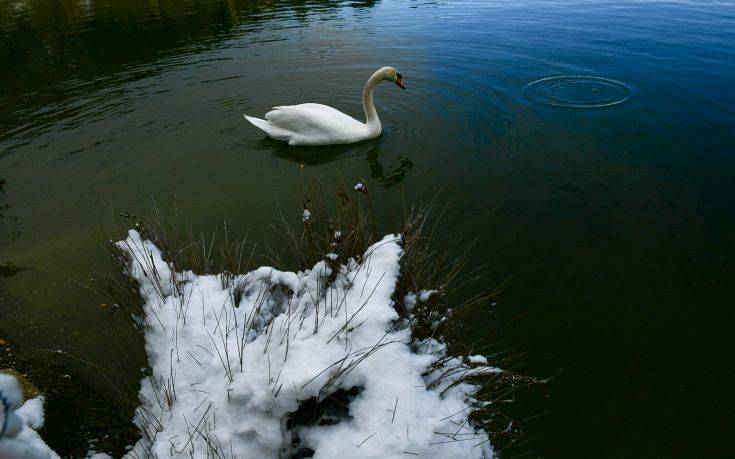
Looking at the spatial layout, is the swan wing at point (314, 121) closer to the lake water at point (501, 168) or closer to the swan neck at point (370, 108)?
the swan neck at point (370, 108)

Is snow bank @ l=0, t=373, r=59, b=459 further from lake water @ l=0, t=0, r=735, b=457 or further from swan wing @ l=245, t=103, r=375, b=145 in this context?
swan wing @ l=245, t=103, r=375, b=145

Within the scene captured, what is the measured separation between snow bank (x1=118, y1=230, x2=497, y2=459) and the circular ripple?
7384 millimetres

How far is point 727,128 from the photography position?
8.81m

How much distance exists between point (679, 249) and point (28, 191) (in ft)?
30.1

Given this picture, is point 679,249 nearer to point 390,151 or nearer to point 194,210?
point 390,151

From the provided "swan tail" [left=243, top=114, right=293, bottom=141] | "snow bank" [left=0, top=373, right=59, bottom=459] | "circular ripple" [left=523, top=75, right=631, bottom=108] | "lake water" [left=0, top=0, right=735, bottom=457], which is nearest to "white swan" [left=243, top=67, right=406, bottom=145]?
"swan tail" [left=243, top=114, right=293, bottom=141]

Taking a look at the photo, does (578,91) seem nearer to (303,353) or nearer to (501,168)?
(501,168)

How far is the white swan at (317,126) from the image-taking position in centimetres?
833

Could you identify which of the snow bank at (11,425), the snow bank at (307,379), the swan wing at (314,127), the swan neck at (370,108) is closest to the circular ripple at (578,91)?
the swan neck at (370,108)

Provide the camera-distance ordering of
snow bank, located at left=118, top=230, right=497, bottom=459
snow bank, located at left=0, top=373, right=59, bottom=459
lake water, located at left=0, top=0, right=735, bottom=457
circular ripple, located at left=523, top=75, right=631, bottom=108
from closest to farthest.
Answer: snow bank, located at left=0, top=373, right=59, bottom=459 < snow bank, located at left=118, top=230, right=497, bottom=459 < lake water, located at left=0, top=0, right=735, bottom=457 < circular ripple, located at left=523, top=75, right=631, bottom=108

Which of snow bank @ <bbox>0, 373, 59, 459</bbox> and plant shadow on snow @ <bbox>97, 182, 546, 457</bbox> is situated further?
plant shadow on snow @ <bbox>97, 182, 546, 457</bbox>

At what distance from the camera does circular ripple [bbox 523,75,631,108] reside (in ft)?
32.4

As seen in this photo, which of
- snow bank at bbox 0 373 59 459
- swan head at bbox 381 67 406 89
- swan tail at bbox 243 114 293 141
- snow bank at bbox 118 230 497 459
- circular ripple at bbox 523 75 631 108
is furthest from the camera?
circular ripple at bbox 523 75 631 108

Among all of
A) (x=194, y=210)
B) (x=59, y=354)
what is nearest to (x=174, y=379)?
(x=59, y=354)
